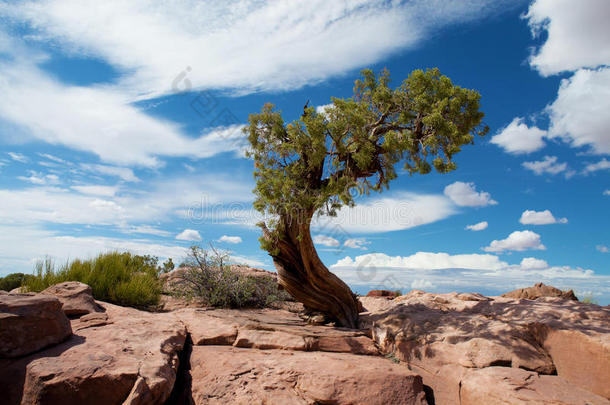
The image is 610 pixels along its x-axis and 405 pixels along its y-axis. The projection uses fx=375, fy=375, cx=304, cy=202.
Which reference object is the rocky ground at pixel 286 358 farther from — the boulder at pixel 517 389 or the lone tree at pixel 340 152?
the lone tree at pixel 340 152

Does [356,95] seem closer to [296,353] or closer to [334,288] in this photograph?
[334,288]

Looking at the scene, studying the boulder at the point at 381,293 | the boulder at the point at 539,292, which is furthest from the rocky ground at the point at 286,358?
the boulder at the point at 381,293

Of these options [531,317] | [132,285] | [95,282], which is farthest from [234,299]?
[531,317]

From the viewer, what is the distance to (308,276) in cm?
1127

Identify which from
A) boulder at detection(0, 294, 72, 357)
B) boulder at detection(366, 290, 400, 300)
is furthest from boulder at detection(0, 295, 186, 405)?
boulder at detection(366, 290, 400, 300)

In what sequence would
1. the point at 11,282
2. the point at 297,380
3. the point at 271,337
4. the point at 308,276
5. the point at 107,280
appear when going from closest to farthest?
the point at 297,380 < the point at 271,337 < the point at 308,276 < the point at 107,280 < the point at 11,282

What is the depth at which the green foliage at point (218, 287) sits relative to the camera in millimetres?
13438

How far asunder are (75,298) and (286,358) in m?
5.77

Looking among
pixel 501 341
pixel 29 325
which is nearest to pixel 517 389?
pixel 501 341

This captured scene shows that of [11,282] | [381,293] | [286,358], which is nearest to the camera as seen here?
[286,358]

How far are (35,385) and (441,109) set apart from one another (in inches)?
395

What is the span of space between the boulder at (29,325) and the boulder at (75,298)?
199cm

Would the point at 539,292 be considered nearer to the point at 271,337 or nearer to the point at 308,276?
the point at 308,276

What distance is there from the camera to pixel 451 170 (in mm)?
9852
